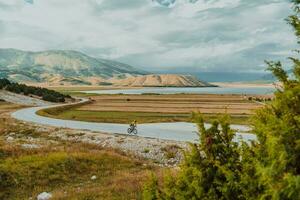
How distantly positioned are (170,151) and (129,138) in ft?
35.4

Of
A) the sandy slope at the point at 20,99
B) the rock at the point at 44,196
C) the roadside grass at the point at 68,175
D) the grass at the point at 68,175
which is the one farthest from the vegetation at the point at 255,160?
the sandy slope at the point at 20,99

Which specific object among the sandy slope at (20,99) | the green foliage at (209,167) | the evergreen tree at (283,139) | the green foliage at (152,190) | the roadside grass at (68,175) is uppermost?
the evergreen tree at (283,139)

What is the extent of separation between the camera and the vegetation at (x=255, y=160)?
573cm

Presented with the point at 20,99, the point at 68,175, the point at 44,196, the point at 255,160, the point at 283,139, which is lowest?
the point at 20,99

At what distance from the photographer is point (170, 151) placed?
44062mm

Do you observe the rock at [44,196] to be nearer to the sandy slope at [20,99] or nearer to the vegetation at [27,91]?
the sandy slope at [20,99]

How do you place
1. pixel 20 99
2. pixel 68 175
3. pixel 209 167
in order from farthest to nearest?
pixel 20 99 < pixel 68 175 < pixel 209 167

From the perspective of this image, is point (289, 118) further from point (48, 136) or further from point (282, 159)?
point (48, 136)

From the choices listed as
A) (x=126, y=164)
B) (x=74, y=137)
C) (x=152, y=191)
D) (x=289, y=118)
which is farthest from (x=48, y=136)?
(x=289, y=118)

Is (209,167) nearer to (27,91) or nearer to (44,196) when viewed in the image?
(44,196)

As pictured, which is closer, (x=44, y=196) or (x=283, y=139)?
(x=283, y=139)

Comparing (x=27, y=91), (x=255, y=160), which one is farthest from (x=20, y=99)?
(x=255, y=160)

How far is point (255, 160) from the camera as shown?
7.29 meters

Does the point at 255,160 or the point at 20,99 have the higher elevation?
the point at 255,160
